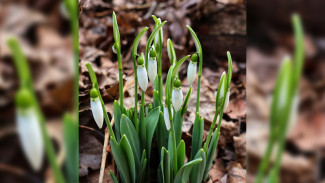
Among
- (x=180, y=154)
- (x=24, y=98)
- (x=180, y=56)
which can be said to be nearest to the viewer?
(x=24, y=98)

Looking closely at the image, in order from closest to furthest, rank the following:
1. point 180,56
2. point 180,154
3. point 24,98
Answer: point 24,98 → point 180,154 → point 180,56

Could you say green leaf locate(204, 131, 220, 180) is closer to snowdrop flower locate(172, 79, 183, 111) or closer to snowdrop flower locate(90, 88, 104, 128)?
snowdrop flower locate(172, 79, 183, 111)

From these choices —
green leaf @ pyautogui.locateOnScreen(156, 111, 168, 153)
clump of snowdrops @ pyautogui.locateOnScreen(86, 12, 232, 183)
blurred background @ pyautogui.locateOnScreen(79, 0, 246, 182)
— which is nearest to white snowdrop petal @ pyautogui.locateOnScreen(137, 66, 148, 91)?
clump of snowdrops @ pyautogui.locateOnScreen(86, 12, 232, 183)

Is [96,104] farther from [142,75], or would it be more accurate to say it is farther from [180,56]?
[180,56]

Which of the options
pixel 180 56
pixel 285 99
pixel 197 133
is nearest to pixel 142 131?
pixel 197 133

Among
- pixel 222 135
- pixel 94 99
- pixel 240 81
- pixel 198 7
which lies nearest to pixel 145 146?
pixel 94 99

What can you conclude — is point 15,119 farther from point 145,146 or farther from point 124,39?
A: point 124,39
